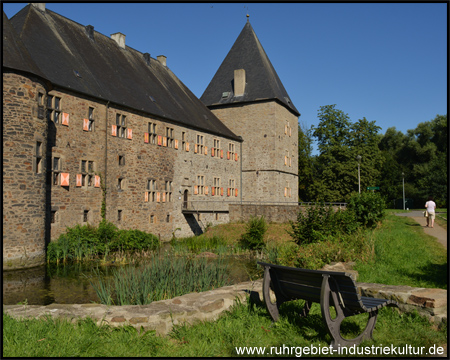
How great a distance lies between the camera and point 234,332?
16.0ft

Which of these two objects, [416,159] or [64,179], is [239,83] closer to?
[64,179]

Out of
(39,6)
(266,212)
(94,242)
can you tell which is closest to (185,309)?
(94,242)

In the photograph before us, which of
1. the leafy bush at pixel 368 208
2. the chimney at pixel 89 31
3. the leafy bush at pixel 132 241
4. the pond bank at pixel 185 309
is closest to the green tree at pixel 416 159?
the leafy bush at pixel 368 208

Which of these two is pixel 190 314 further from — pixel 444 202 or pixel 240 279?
pixel 444 202

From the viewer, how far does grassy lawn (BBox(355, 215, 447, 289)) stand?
293 inches

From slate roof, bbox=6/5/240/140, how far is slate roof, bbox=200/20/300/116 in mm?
3974

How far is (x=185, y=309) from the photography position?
5.37 metres

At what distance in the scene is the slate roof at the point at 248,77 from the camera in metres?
33.9

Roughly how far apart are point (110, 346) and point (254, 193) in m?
29.4

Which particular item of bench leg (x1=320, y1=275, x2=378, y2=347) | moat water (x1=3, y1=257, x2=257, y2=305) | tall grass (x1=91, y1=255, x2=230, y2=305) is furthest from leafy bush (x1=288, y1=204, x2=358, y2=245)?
bench leg (x1=320, y1=275, x2=378, y2=347)

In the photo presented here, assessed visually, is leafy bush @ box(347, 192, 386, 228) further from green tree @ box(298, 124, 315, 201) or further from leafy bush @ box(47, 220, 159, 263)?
green tree @ box(298, 124, 315, 201)

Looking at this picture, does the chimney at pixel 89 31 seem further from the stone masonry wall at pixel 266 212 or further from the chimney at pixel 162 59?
the stone masonry wall at pixel 266 212

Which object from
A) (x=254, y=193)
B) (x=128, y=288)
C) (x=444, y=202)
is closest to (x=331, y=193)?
(x=254, y=193)

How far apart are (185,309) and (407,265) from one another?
17.4 ft
